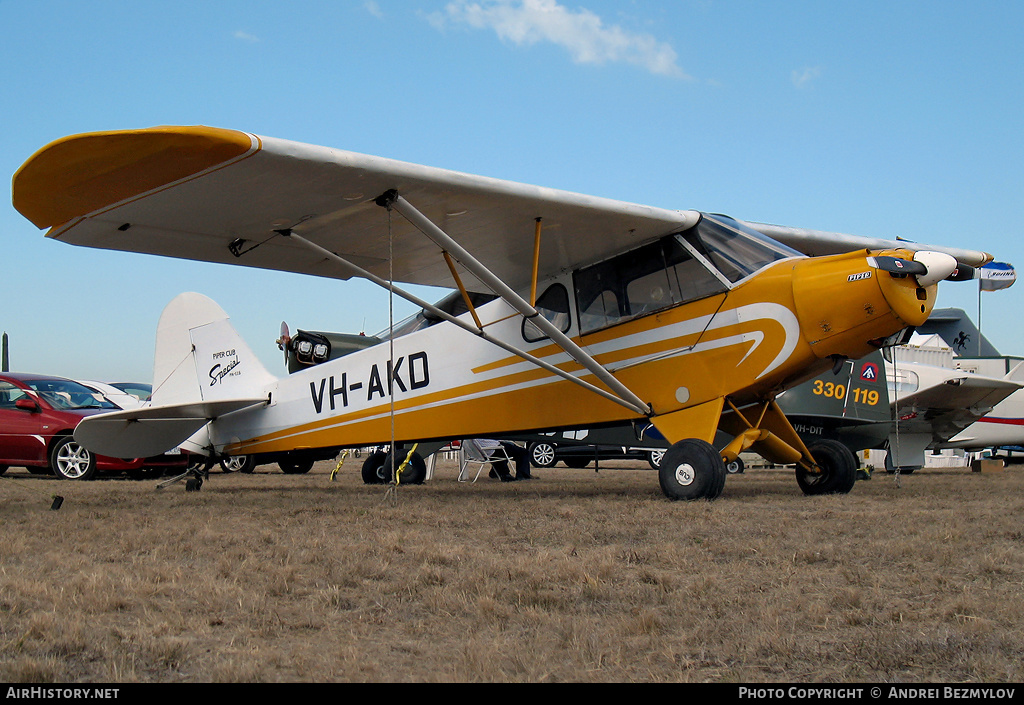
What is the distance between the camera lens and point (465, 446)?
14062 mm

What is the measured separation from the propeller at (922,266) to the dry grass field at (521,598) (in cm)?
182

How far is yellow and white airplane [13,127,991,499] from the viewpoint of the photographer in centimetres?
588

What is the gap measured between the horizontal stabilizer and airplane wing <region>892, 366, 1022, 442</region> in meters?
10.4

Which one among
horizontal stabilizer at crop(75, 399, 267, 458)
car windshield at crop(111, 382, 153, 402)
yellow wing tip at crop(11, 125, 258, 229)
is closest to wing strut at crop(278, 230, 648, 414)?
yellow wing tip at crop(11, 125, 258, 229)

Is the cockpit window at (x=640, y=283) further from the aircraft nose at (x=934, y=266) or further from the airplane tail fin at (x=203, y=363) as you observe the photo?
the airplane tail fin at (x=203, y=363)

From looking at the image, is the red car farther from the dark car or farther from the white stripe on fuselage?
the dark car

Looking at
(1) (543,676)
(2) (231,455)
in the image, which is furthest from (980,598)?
(2) (231,455)

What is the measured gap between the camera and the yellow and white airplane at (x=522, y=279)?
231 inches

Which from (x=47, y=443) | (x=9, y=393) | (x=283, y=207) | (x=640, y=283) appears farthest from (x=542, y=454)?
(x=283, y=207)

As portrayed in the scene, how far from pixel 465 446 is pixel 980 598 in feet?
38.0

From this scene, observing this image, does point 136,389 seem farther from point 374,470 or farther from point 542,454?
point 542,454

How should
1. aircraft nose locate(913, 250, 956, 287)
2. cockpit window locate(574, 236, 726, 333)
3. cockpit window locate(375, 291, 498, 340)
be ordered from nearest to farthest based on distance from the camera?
1. aircraft nose locate(913, 250, 956, 287)
2. cockpit window locate(574, 236, 726, 333)
3. cockpit window locate(375, 291, 498, 340)

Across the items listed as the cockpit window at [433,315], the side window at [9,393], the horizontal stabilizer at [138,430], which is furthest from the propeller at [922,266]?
the side window at [9,393]

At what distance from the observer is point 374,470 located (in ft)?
38.0
